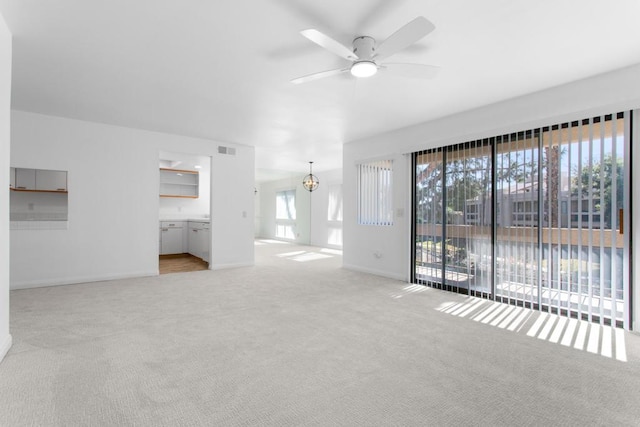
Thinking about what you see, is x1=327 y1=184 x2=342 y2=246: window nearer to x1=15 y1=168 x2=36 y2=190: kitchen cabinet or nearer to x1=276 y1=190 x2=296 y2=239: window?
x1=276 y1=190 x2=296 y2=239: window

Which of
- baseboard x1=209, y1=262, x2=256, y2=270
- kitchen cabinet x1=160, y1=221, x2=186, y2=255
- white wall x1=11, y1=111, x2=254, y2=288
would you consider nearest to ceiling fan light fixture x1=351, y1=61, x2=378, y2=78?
white wall x1=11, y1=111, x2=254, y2=288

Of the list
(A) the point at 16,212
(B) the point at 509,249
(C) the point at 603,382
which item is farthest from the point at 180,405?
(A) the point at 16,212

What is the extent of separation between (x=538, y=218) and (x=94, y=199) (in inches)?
235

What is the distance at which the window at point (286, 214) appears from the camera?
1148 centimetres

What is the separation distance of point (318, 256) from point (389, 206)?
299 centimetres

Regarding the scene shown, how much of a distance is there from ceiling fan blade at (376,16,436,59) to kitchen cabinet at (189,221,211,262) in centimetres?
529

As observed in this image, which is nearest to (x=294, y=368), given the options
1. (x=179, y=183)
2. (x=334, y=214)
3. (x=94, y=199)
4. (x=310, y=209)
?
(x=94, y=199)

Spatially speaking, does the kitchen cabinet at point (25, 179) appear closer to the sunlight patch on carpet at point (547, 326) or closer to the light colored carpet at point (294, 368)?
the light colored carpet at point (294, 368)

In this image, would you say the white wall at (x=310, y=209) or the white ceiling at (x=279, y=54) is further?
the white wall at (x=310, y=209)

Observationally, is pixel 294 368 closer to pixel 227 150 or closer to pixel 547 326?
pixel 547 326

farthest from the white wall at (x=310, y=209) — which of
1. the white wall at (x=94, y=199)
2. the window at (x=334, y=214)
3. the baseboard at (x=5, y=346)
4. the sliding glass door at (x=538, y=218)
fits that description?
the baseboard at (x=5, y=346)

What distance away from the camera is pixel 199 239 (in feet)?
23.3

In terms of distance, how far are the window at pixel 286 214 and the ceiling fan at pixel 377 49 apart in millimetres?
8917

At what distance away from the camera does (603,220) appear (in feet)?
9.65
